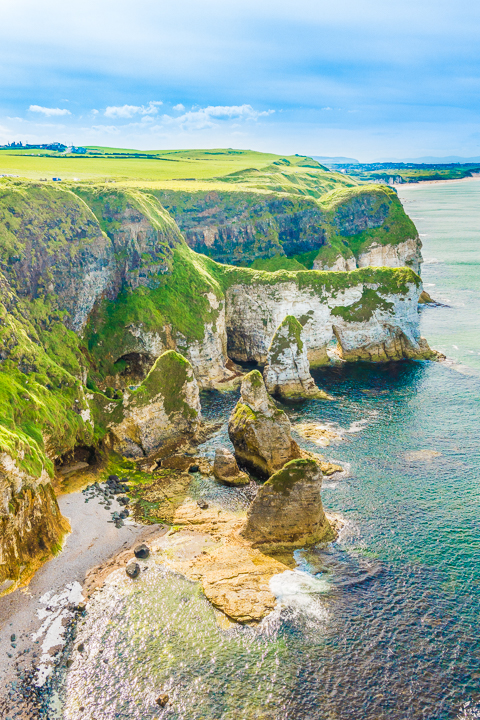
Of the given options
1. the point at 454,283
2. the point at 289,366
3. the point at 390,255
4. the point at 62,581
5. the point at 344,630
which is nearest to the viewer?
the point at 344,630

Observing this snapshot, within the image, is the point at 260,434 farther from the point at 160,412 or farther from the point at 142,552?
the point at 142,552

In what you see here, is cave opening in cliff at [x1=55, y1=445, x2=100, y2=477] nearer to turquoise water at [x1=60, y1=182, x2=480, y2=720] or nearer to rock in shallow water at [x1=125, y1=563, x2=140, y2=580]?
turquoise water at [x1=60, y1=182, x2=480, y2=720]

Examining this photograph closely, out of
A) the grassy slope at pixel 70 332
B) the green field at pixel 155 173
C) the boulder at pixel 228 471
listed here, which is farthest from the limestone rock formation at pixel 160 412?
the green field at pixel 155 173

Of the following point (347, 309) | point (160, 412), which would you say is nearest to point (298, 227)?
point (347, 309)

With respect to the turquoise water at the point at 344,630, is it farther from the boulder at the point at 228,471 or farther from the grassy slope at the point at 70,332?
the grassy slope at the point at 70,332

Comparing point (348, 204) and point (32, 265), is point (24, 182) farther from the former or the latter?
point (348, 204)

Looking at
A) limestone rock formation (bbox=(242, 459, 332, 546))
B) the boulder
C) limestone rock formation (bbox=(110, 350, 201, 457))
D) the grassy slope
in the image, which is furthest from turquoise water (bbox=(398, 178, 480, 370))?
limestone rock formation (bbox=(242, 459, 332, 546))
